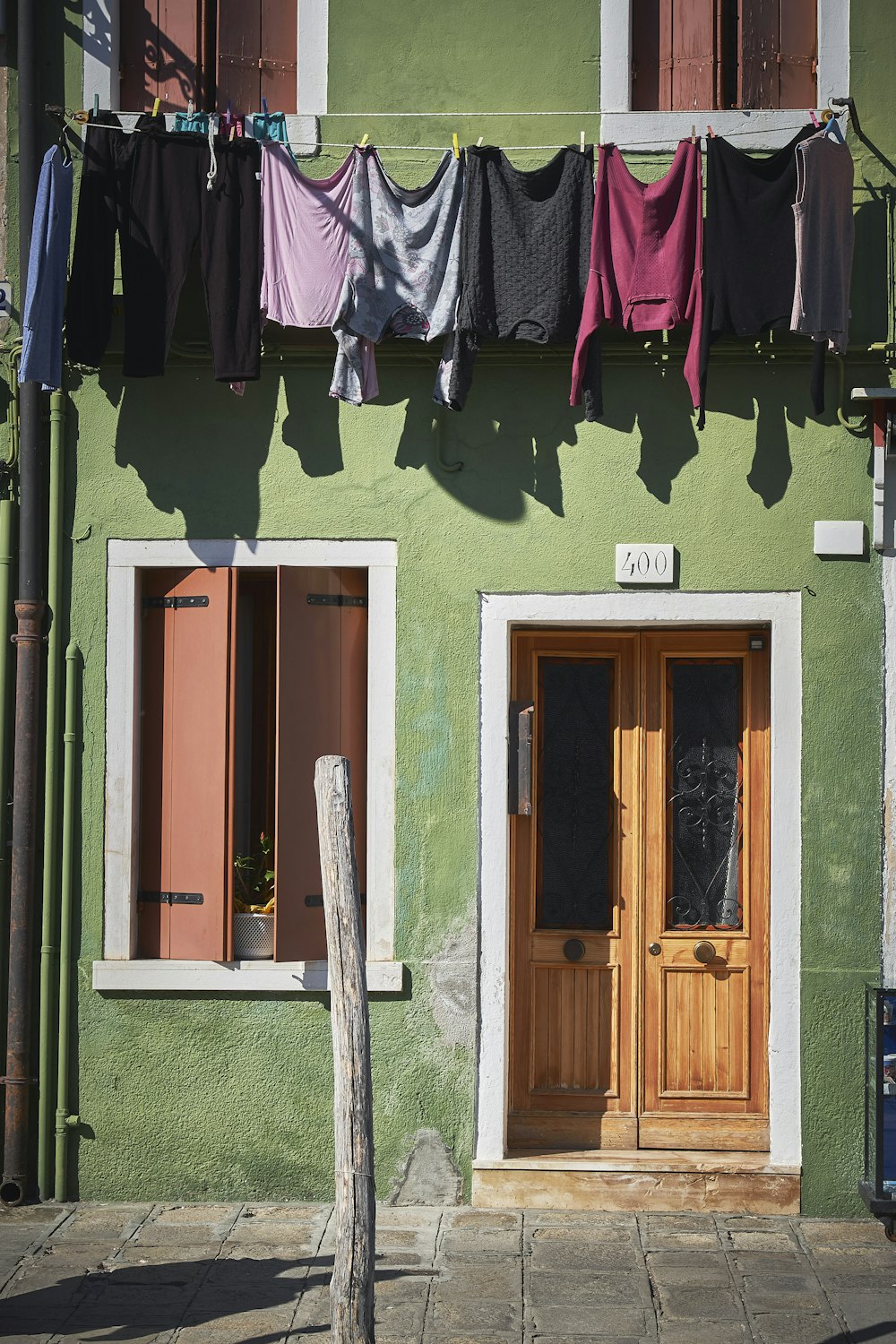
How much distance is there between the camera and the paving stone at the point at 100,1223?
20.5 ft

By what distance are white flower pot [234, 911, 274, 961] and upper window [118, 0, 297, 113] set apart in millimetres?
4207

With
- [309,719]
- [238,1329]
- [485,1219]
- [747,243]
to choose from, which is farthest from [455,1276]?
[747,243]

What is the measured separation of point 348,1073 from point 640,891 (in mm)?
2727

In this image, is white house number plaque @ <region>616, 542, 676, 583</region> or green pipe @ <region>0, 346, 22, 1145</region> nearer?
Answer: white house number plaque @ <region>616, 542, 676, 583</region>

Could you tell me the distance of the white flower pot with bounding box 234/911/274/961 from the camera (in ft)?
22.6

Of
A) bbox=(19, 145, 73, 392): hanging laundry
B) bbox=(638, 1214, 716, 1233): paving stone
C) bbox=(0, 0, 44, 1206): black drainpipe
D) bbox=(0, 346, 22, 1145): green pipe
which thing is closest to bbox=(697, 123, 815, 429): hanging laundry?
bbox=(19, 145, 73, 392): hanging laundry

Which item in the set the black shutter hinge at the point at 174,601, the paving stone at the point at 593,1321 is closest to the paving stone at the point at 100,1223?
the paving stone at the point at 593,1321

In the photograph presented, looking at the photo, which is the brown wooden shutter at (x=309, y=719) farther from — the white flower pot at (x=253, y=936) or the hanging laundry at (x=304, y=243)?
the hanging laundry at (x=304, y=243)

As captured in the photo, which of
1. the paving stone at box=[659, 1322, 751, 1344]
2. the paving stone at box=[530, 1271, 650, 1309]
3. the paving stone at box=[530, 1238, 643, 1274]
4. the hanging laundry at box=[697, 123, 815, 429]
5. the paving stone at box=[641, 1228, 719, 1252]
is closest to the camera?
the paving stone at box=[659, 1322, 751, 1344]

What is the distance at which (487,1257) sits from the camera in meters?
6.02

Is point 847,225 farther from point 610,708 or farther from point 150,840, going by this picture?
point 150,840

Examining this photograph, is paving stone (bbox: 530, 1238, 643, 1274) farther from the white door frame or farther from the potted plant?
the potted plant

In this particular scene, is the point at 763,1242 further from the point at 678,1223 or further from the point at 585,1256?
the point at 585,1256

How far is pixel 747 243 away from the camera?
6.57 meters
